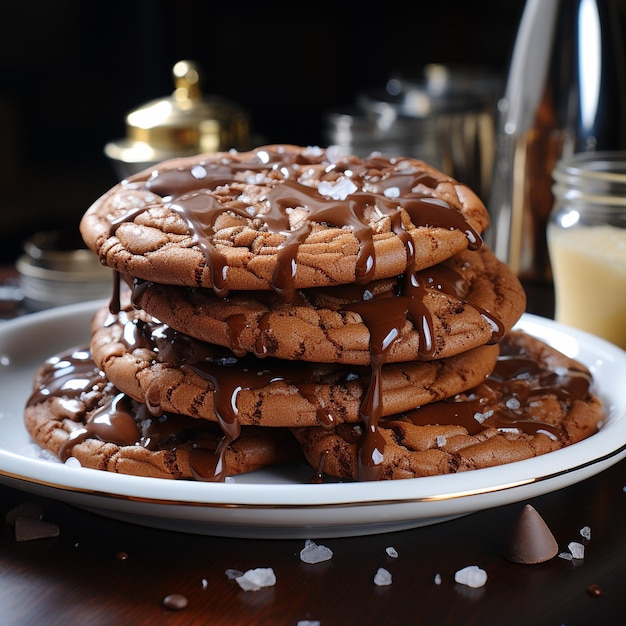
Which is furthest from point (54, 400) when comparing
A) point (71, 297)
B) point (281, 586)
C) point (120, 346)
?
point (71, 297)

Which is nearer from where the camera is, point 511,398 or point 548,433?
point 548,433

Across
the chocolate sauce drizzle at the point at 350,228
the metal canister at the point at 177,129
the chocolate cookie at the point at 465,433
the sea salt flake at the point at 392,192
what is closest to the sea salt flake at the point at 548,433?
the chocolate cookie at the point at 465,433

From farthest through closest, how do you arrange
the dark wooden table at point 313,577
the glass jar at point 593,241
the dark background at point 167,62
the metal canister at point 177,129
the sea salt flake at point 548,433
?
the dark background at point 167,62 < the metal canister at point 177,129 < the glass jar at point 593,241 < the sea salt flake at point 548,433 < the dark wooden table at point 313,577

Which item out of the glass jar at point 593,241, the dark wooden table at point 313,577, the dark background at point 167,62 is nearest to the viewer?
the dark wooden table at point 313,577

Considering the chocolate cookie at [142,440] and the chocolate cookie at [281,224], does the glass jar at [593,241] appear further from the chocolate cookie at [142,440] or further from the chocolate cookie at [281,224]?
the chocolate cookie at [142,440]

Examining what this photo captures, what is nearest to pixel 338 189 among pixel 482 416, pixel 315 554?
pixel 482 416

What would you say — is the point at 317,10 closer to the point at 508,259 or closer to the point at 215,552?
the point at 508,259

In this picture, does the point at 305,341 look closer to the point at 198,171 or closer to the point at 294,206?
the point at 294,206
